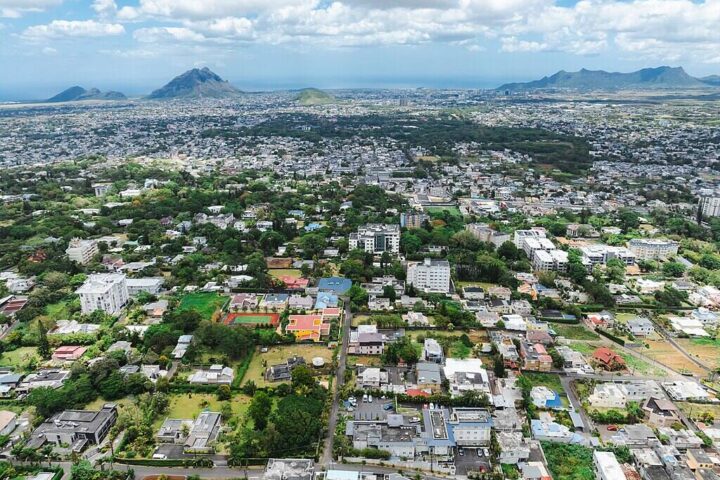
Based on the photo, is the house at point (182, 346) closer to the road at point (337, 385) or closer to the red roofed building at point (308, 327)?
the red roofed building at point (308, 327)

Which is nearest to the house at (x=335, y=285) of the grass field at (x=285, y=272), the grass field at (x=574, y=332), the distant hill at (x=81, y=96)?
the grass field at (x=285, y=272)

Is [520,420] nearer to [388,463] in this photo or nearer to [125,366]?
[388,463]

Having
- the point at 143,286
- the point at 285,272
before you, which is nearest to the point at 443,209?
the point at 285,272

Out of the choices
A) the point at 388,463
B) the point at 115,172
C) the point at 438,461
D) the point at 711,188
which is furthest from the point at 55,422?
the point at 711,188

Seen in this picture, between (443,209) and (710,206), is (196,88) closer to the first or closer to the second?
(443,209)

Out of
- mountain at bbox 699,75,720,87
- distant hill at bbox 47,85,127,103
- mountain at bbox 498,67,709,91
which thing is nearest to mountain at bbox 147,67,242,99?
distant hill at bbox 47,85,127,103

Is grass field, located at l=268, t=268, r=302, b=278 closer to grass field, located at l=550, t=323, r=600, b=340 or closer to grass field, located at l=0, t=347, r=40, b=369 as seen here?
grass field, located at l=0, t=347, r=40, b=369
